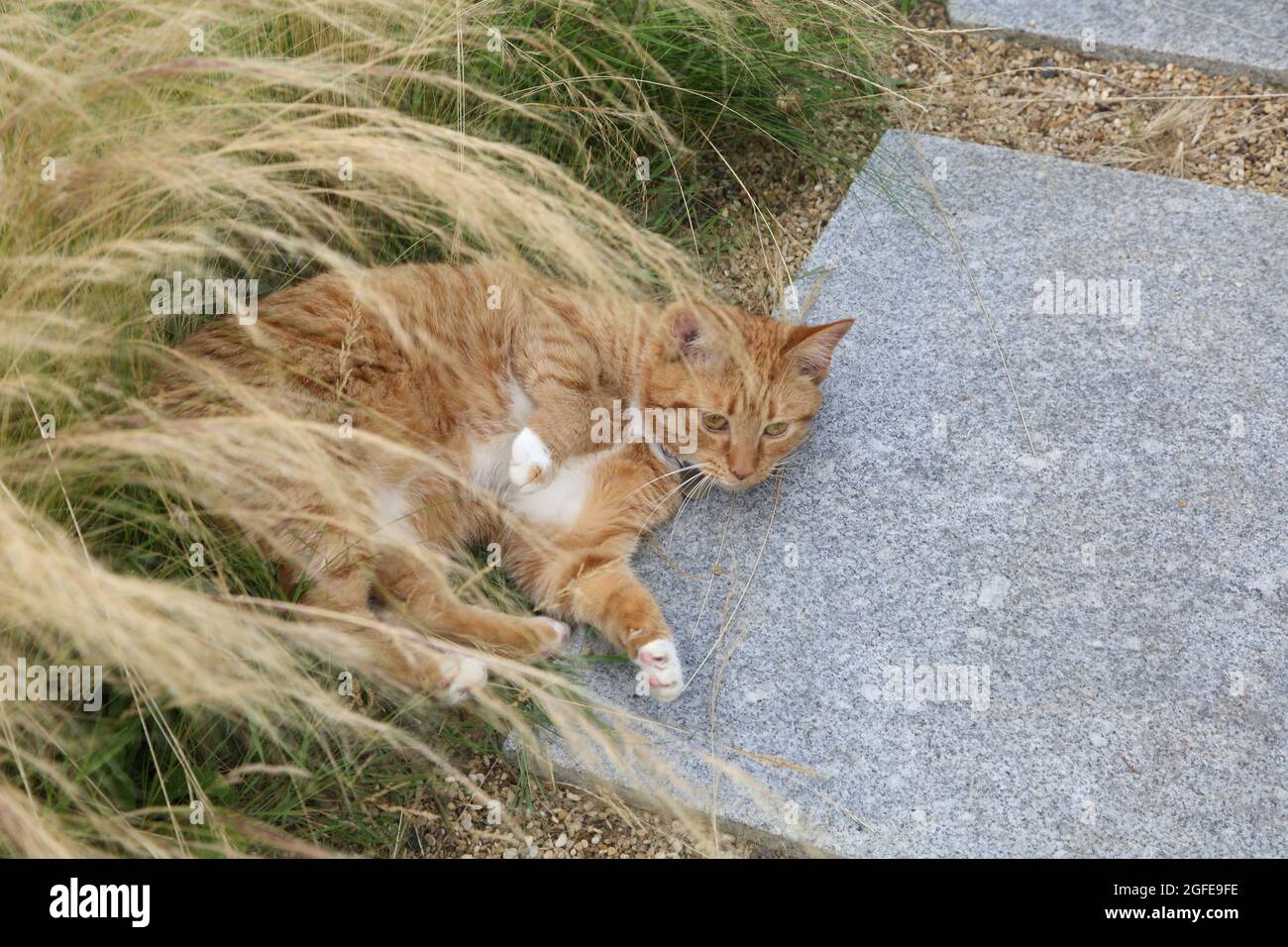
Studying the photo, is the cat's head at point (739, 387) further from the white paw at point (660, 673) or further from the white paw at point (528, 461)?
the white paw at point (660, 673)

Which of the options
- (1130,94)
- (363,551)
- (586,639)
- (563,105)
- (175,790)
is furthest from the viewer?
(1130,94)

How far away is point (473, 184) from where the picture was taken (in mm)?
1880

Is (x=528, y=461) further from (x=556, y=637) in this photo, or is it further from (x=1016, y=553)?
(x=1016, y=553)

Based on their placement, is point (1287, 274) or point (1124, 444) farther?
point (1287, 274)

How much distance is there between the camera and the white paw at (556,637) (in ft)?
8.37

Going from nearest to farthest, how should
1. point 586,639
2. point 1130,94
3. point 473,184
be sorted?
point 473,184, point 586,639, point 1130,94

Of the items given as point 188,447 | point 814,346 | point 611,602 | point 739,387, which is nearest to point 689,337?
point 739,387

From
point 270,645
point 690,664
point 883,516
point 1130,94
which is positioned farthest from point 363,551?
point 1130,94

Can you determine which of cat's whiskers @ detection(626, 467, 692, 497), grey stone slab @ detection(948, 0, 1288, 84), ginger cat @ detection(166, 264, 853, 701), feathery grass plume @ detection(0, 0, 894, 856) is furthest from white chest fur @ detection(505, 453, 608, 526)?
grey stone slab @ detection(948, 0, 1288, 84)

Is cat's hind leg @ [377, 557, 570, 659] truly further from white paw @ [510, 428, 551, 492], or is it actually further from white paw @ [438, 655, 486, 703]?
white paw @ [510, 428, 551, 492]

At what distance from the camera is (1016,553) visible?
2.56 metres

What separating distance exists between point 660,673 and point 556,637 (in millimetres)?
289

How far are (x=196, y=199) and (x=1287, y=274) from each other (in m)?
2.62

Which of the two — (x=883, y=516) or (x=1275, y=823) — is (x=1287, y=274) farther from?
(x=1275, y=823)
